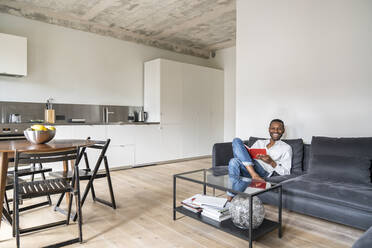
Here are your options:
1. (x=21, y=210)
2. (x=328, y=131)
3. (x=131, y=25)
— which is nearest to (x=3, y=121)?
(x=21, y=210)

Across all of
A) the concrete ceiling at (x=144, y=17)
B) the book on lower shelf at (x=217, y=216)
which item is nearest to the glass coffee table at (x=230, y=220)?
the book on lower shelf at (x=217, y=216)

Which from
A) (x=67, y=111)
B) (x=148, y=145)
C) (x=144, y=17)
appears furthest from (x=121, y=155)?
(x=144, y=17)

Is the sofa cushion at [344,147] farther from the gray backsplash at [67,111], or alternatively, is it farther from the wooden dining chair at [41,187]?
the gray backsplash at [67,111]

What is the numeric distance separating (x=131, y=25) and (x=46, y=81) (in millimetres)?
2023

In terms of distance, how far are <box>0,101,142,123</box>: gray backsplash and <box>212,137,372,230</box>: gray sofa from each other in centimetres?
336

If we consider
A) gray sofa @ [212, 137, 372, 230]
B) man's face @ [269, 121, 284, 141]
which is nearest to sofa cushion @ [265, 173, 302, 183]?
gray sofa @ [212, 137, 372, 230]

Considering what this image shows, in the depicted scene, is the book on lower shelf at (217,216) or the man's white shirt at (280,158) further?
the man's white shirt at (280,158)

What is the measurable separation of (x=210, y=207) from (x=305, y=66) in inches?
95.2

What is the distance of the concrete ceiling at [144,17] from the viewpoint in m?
4.43

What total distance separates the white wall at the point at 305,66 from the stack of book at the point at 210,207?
1.86m

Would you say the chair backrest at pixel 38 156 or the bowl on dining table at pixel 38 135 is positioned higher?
the bowl on dining table at pixel 38 135

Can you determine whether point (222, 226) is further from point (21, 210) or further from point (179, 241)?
point (21, 210)

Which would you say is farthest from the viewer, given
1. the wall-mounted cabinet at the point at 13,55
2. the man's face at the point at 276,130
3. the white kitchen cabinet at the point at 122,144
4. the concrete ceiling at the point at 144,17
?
the white kitchen cabinet at the point at 122,144

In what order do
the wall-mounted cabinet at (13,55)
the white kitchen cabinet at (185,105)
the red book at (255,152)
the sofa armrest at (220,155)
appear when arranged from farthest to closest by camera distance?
the white kitchen cabinet at (185,105) → the wall-mounted cabinet at (13,55) → the sofa armrest at (220,155) → the red book at (255,152)
